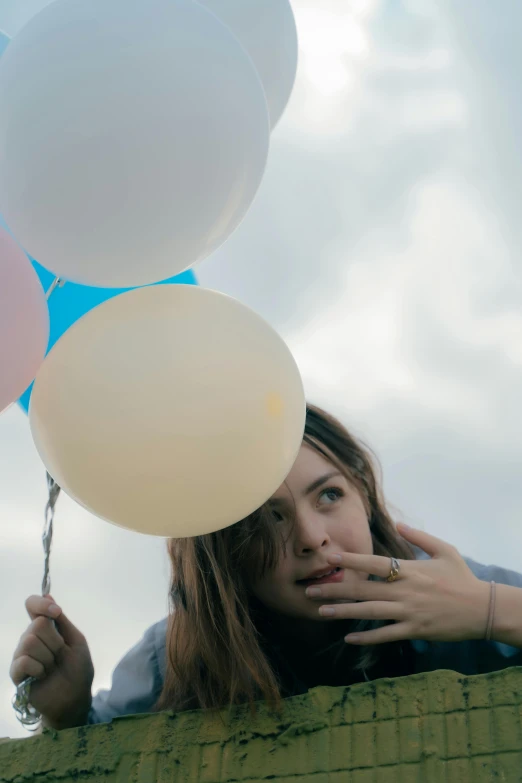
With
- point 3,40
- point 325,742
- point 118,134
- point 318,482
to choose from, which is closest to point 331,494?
point 318,482

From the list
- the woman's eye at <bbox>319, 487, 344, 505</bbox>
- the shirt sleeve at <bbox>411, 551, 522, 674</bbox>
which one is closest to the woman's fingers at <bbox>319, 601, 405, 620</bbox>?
the shirt sleeve at <bbox>411, 551, 522, 674</bbox>

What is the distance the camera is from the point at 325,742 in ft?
4.33

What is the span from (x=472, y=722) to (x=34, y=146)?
114cm

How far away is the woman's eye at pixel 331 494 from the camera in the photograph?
1811 mm

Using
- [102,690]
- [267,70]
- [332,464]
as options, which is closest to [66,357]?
[267,70]

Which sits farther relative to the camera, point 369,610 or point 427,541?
point 427,541

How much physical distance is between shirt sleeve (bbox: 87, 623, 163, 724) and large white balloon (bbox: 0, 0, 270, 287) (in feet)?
3.88

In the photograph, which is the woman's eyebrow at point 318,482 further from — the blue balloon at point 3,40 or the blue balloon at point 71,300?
the blue balloon at point 3,40

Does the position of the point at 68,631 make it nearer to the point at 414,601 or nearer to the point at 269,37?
the point at 414,601

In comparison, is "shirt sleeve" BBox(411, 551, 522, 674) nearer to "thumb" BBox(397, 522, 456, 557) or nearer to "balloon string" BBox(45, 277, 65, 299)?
"thumb" BBox(397, 522, 456, 557)

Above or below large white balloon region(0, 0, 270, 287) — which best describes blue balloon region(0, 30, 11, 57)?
above

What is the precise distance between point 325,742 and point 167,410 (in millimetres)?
674

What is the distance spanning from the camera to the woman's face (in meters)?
1.66

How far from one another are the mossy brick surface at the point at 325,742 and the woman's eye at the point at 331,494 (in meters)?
0.53
